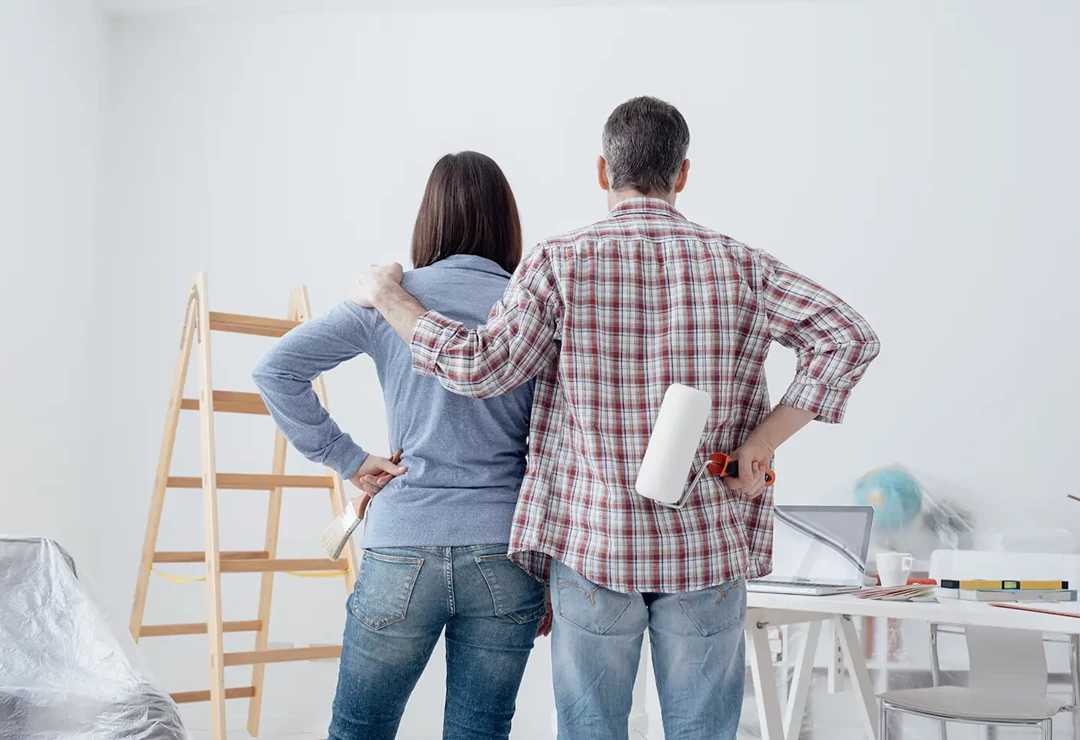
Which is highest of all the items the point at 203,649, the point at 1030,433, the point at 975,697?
the point at 1030,433

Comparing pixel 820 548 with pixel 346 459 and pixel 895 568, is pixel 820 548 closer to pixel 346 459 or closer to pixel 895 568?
pixel 895 568

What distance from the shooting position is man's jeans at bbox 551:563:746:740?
4.05ft

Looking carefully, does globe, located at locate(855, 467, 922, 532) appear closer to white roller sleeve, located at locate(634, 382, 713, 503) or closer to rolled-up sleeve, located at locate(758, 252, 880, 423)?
rolled-up sleeve, located at locate(758, 252, 880, 423)

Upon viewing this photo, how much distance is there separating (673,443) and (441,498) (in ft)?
1.10

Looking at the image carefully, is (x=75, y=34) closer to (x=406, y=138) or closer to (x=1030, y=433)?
(x=406, y=138)

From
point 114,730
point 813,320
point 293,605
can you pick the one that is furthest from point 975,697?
point 293,605

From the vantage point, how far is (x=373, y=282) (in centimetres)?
138

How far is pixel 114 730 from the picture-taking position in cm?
157

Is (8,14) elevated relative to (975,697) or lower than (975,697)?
elevated

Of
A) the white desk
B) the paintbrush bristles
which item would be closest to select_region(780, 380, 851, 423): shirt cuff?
the paintbrush bristles

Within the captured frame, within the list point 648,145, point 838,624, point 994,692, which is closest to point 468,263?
point 648,145

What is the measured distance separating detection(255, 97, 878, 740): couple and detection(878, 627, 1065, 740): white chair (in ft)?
3.66

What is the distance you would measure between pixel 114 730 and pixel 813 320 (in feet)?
4.08

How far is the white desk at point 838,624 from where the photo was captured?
6.32ft
